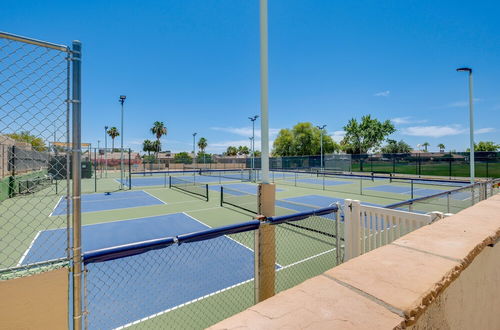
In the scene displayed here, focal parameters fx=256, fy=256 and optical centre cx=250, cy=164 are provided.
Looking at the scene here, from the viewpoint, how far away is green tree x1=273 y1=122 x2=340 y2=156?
6906cm

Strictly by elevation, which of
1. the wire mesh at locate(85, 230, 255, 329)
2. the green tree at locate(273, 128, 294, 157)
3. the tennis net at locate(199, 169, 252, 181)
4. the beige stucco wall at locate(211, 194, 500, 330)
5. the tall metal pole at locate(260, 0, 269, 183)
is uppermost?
the green tree at locate(273, 128, 294, 157)

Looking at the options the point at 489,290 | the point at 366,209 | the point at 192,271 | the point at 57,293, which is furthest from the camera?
the point at 192,271

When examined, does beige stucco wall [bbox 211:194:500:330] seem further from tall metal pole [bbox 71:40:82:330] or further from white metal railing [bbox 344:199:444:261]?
white metal railing [bbox 344:199:444:261]

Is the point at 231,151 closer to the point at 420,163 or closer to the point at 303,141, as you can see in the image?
the point at 303,141

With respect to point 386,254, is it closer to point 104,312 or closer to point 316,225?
point 104,312

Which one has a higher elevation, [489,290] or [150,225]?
[489,290]

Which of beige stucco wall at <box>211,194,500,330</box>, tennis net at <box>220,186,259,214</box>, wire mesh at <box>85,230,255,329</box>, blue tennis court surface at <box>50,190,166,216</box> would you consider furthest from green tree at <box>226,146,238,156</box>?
beige stucco wall at <box>211,194,500,330</box>

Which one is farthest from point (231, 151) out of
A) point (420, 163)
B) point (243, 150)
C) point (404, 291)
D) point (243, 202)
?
point (404, 291)

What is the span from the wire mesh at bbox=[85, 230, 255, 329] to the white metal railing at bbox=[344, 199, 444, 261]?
2.27 meters

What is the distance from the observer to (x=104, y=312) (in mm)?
4586

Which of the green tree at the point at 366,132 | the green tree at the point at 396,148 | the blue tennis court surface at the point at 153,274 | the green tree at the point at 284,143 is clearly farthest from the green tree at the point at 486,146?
the blue tennis court surface at the point at 153,274

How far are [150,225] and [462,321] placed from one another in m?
10.2

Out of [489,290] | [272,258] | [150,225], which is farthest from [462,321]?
[150,225]

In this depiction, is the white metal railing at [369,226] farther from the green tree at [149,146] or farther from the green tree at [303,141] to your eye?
the green tree at [149,146]
